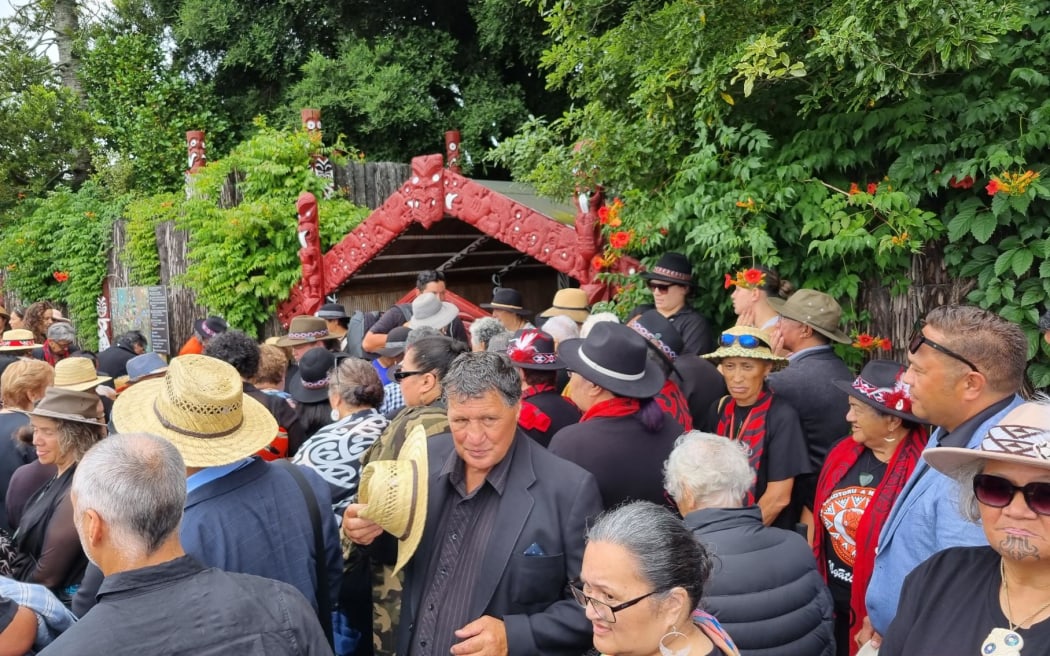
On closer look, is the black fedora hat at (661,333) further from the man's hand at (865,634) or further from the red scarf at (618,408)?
the man's hand at (865,634)

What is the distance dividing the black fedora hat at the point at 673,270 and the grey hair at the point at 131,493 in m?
4.50

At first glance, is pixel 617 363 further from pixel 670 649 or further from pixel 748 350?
pixel 670 649

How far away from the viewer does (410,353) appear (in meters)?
3.72

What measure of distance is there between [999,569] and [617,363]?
1.66 metres

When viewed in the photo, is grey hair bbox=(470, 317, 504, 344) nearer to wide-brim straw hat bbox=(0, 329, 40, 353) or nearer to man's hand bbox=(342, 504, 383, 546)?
man's hand bbox=(342, 504, 383, 546)

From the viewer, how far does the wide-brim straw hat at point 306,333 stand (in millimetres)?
7031

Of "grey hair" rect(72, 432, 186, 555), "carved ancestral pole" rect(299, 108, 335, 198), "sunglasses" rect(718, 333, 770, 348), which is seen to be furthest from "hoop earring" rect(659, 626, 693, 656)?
"carved ancestral pole" rect(299, 108, 335, 198)

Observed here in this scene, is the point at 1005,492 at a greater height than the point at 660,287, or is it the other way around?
the point at 1005,492

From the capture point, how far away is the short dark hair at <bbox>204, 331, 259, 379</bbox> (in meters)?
4.79

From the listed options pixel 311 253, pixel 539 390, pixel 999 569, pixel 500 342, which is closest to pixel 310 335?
pixel 500 342

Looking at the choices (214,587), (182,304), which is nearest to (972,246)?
(214,587)

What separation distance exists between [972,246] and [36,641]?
5.60m

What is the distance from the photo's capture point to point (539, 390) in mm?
3998

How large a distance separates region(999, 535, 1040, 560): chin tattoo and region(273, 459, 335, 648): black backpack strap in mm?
1960
